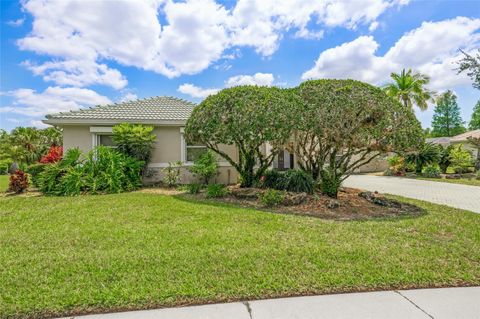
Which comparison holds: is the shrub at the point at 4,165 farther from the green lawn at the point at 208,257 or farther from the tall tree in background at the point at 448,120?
the tall tree in background at the point at 448,120

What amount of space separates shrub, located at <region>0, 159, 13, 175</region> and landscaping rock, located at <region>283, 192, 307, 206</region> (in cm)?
2650

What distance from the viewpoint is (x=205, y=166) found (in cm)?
1188

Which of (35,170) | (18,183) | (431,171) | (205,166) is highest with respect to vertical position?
(205,166)

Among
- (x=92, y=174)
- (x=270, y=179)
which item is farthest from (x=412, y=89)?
(x=92, y=174)

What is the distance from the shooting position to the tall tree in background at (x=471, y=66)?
644cm

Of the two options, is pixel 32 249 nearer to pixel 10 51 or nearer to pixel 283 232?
pixel 283 232

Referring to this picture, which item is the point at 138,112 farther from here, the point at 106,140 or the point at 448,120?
the point at 448,120

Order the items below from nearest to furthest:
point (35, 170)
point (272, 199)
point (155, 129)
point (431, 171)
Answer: point (272, 199), point (35, 170), point (155, 129), point (431, 171)

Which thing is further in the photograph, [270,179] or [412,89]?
[412,89]

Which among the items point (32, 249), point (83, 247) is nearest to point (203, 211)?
point (83, 247)

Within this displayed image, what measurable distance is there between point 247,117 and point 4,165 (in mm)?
27283

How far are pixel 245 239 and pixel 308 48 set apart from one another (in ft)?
38.9

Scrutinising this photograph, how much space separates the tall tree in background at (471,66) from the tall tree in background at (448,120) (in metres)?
57.3

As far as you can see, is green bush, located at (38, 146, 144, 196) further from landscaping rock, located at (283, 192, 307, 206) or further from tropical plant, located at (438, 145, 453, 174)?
tropical plant, located at (438, 145, 453, 174)
